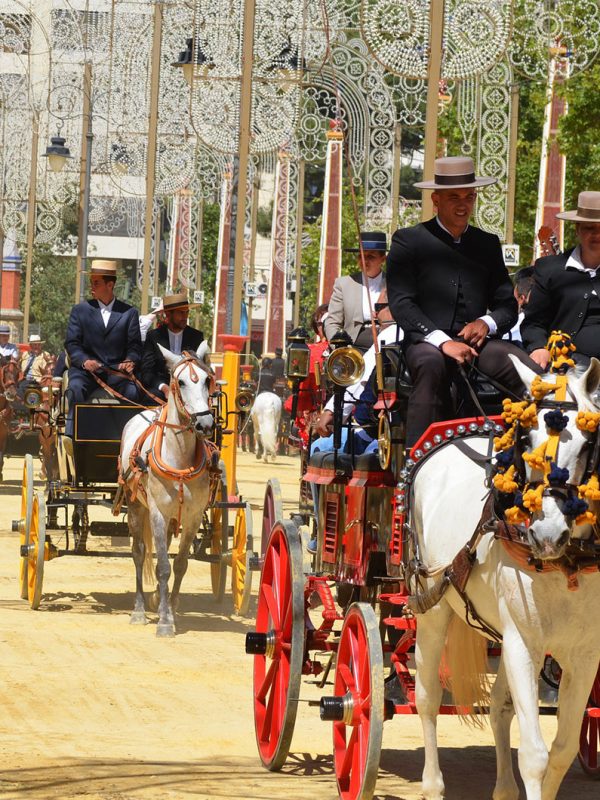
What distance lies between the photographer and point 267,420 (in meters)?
34.6

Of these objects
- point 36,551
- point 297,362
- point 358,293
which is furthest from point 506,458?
point 36,551

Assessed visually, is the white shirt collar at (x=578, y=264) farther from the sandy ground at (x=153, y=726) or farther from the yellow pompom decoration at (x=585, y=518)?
the sandy ground at (x=153, y=726)

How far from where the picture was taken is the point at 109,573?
16.0 metres

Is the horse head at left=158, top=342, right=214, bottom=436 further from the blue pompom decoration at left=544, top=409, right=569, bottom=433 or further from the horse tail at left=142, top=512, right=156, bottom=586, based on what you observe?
the blue pompom decoration at left=544, top=409, right=569, bottom=433

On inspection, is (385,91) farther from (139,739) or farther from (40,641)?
(139,739)

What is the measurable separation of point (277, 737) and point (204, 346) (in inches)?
234

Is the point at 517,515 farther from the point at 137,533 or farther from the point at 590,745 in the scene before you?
the point at 137,533

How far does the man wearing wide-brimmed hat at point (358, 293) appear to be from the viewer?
1080 centimetres

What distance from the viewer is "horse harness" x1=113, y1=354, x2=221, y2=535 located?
40.1 ft

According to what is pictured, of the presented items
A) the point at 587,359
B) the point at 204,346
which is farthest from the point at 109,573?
the point at 587,359

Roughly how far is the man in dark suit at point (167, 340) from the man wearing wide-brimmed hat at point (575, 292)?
6645 millimetres

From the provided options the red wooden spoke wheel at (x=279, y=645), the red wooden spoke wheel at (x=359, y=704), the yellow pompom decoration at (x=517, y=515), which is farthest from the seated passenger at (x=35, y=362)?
the yellow pompom decoration at (x=517, y=515)

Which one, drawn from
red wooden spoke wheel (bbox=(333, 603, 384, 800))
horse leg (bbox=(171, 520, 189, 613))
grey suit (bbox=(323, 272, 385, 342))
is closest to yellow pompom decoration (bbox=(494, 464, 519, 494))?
red wooden spoke wheel (bbox=(333, 603, 384, 800))

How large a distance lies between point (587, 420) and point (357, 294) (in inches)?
228
